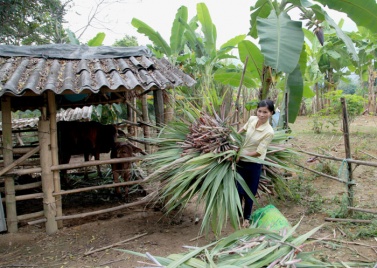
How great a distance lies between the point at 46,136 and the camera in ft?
13.1

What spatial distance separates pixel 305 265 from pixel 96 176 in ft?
17.8

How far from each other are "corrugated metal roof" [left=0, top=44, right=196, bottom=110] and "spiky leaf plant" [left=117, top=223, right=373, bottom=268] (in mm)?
2192

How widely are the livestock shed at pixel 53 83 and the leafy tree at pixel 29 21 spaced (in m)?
4.15

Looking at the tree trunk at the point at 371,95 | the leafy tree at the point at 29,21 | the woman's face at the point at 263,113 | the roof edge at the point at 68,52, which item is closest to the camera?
the woman's face at the point at 263,113

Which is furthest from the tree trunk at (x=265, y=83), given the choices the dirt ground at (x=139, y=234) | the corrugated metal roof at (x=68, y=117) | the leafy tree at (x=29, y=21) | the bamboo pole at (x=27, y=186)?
the leafy tree at (x=29, y=21)

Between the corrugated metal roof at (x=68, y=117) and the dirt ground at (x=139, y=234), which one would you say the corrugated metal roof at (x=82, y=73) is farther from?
the corrugated metal roof at (x=68, y=117)

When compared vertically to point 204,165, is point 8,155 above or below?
above

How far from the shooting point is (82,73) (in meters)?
3.80

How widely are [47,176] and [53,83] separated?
4.19 feet

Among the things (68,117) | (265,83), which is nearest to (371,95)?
(265,83)

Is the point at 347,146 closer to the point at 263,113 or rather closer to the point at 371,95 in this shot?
the point at 263,113

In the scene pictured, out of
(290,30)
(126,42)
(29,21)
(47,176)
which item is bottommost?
(47,176)

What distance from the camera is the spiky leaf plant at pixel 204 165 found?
3018 millimetres

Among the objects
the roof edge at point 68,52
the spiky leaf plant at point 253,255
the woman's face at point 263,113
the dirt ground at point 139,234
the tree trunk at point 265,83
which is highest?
the roof edge at point 68,52
